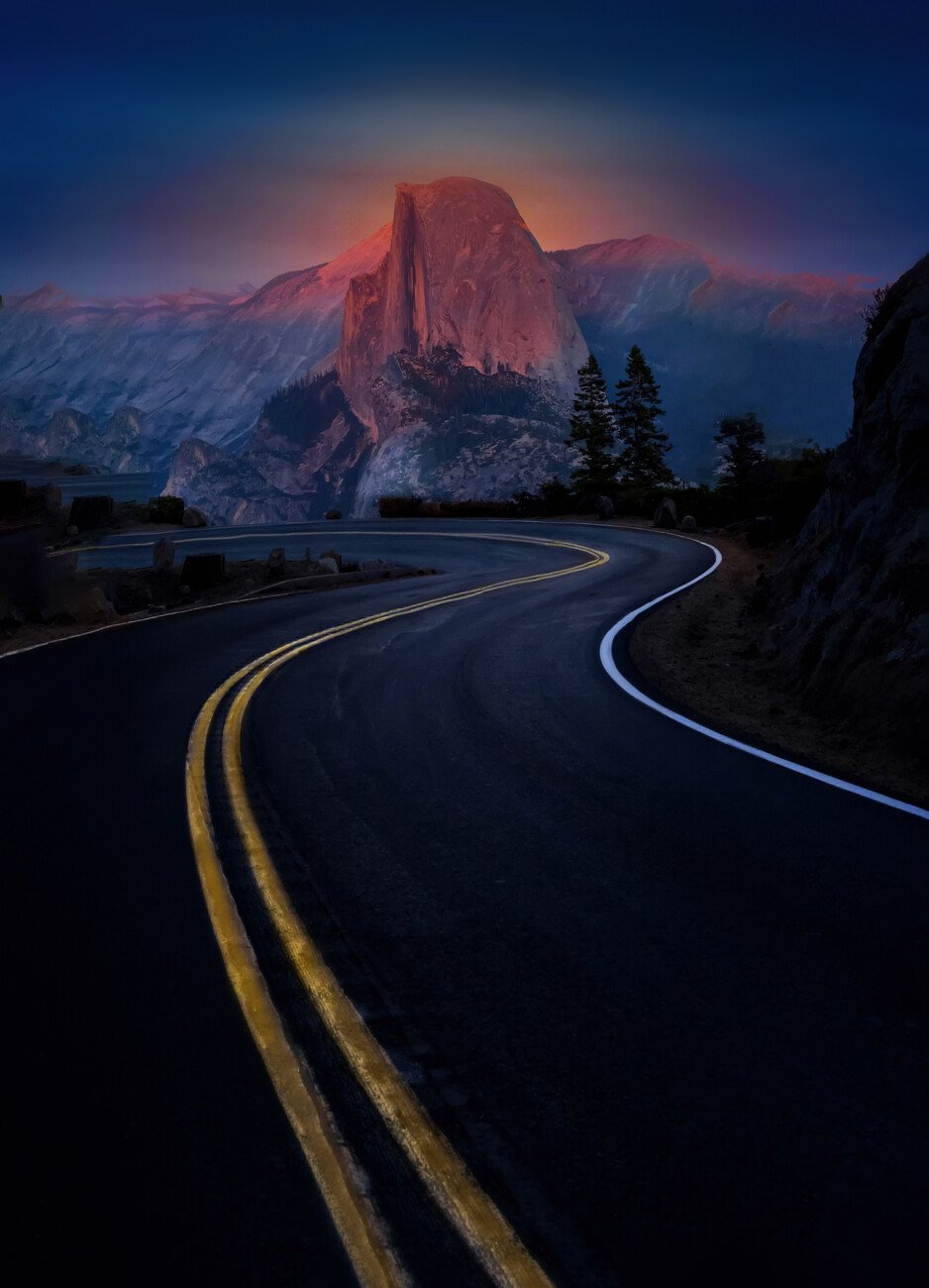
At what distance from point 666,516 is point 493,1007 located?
36.8m

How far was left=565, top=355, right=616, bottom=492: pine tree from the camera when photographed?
57.1m

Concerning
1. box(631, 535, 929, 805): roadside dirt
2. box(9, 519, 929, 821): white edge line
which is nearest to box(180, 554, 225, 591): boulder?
box(9, 519, 929, 821): white edge line

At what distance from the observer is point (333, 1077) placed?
142 inches

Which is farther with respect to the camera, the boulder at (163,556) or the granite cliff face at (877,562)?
the boulder at (163,556)

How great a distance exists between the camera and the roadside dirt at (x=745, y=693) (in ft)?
26.6

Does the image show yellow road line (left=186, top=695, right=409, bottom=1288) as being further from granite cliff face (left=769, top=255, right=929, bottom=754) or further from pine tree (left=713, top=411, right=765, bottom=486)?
pine tree (left=713, top=411, right=765, bottom=486)

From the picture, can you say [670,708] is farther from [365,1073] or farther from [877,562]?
[365,1073]

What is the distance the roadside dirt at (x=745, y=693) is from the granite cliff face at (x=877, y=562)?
0.30 meters

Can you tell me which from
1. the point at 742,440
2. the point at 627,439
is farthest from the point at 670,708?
the point at 627,439

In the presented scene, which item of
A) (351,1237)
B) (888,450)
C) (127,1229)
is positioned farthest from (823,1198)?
(888,450)

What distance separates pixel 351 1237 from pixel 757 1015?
76.6 inches

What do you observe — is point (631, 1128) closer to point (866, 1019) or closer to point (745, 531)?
point (866, 1019)

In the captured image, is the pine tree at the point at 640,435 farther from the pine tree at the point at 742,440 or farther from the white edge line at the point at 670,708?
the white edge line at the point at 670,708

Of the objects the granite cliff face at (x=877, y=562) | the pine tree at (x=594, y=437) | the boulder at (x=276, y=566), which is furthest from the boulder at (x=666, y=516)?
the granite cliff face at (x=877, y=562)
